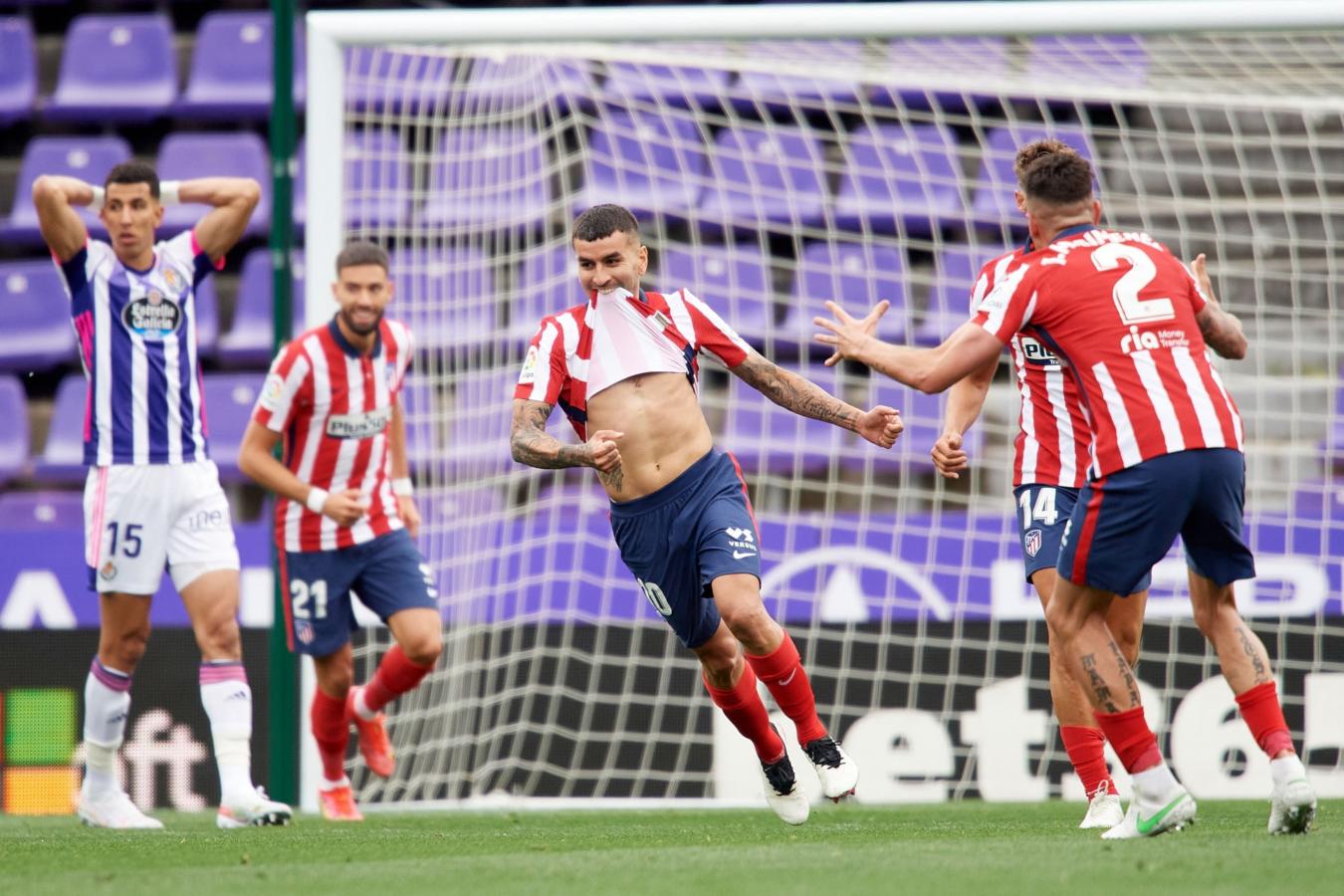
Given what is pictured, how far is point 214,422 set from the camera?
33.7ft

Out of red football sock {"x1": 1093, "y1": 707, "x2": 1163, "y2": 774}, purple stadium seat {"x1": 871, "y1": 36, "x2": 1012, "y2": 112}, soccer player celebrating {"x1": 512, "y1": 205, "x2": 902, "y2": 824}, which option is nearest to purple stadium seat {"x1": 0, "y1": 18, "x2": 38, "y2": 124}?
purple stadium seat {"x1": 871, "y1": 36, "x2": 1012, "y2": 112}

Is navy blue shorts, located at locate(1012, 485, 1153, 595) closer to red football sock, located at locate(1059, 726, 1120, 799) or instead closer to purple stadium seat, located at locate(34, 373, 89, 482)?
red football sock, located at locate(1059, 726, 1120, 799)

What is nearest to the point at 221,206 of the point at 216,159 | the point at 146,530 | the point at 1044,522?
the point at 146,530

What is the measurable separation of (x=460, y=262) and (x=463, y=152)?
23.3 inches

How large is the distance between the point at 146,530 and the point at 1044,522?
324 cm

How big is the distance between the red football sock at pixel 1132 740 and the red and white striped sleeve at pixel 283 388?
3.56m

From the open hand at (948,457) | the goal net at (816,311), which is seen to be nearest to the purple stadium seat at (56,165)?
the goal net at (816,311)

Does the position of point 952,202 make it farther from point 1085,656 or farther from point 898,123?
point 1085,656

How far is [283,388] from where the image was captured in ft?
21.5

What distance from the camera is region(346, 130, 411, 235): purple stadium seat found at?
8.52 metres

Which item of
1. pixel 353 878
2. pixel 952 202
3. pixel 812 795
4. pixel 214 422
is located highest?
pixel 952 202

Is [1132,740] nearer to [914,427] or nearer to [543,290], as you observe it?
[914,427]

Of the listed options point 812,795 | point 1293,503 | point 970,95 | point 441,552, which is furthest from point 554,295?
point 1293,503

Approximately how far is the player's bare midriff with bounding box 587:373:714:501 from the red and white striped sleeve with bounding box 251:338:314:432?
166 cm
